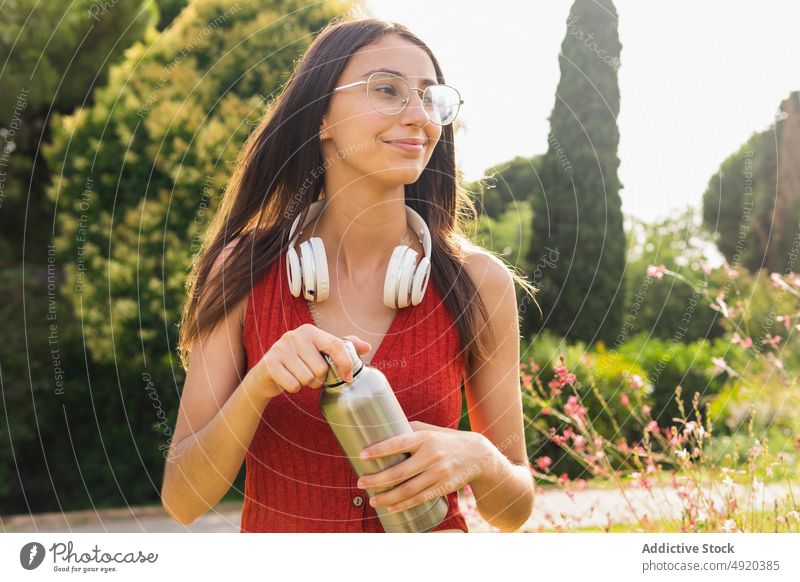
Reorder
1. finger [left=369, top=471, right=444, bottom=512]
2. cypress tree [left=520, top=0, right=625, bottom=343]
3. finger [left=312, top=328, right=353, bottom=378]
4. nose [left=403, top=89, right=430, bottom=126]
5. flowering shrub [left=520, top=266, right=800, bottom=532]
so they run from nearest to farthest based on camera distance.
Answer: finger [left=312, top=328, right=353, bottom=378] < finger [left=369, top=471, right=444, bottom=512] < nose [left=403, top=89, right=430, bottom=126] < flowering shrub [left=520, top=266, right=800, bottom=532] < cypress tree [left=520, top=0, right=625, bottom=343]

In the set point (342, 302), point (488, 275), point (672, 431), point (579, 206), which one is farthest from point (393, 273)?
point (579, 206)

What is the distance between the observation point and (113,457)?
8.05m

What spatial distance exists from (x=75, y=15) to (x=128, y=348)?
394 centimetres

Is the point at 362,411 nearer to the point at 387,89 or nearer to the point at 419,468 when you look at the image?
the point at 419,468

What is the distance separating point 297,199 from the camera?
239 centimetres

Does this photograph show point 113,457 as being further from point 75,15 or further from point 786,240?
point 786,240

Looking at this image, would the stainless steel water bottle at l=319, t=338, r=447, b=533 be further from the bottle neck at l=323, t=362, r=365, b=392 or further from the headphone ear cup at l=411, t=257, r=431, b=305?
the headphone ear cup at l=411, t=257, r=431, b=305

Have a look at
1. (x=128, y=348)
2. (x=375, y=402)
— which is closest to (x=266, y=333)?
(x=375, y=402)

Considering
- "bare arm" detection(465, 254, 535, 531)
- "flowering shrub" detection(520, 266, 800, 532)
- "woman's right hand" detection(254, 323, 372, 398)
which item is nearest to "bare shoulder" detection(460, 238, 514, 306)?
"bare arm" detection(465, 254, 535, 531)

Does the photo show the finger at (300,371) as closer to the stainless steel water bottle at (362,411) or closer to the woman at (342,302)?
the stainless steel water bottle at (362,411)

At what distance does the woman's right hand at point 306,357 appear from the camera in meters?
1.63

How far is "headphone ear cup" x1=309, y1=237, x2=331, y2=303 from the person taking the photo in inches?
83.7

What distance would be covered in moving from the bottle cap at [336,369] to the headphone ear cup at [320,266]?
1.64 feet

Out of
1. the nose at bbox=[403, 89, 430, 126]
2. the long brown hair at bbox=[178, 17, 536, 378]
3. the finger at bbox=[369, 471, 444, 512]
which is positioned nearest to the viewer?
the finger at bbox=[369, 471, 444, 512]
